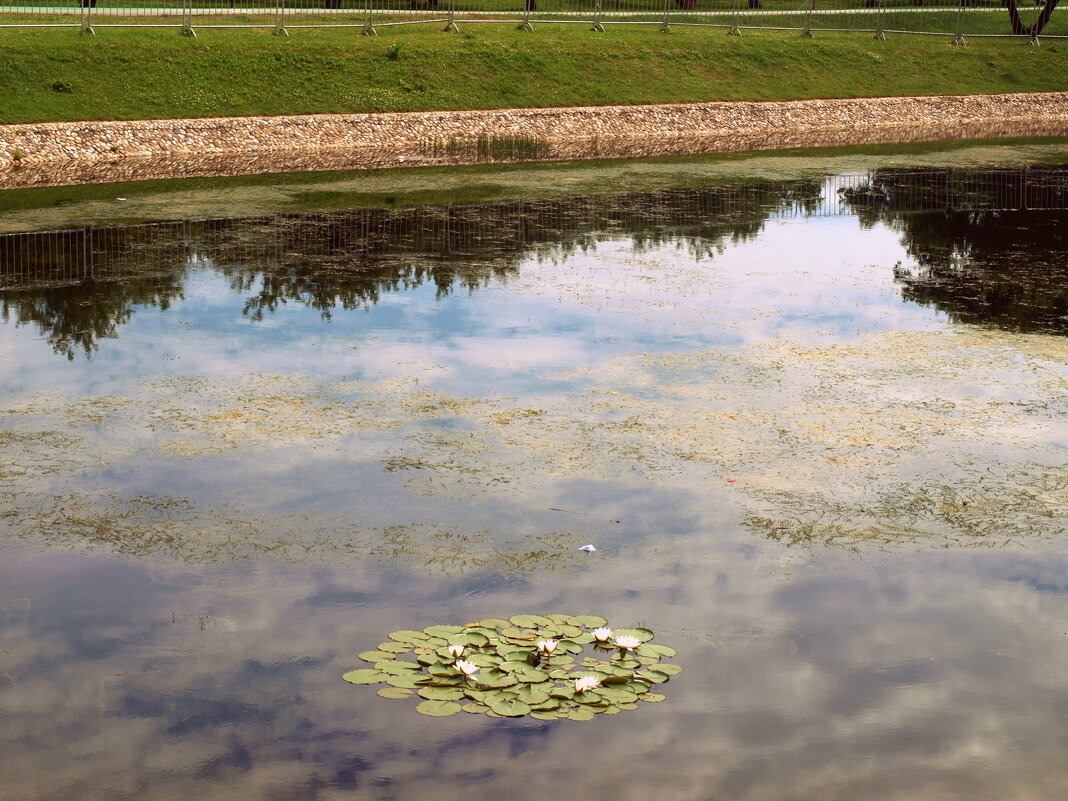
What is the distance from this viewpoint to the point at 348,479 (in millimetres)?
9945

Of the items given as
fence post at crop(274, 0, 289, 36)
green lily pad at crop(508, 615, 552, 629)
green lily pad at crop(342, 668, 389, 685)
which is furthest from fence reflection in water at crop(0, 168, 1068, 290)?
fence post at crop(274, 0, 289, 36)

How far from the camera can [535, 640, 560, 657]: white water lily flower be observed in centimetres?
724

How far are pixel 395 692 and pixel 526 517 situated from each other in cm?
252

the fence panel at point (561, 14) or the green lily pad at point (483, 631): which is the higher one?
the fence panel at point (561, 14)

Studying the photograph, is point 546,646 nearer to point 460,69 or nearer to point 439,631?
point 439,631

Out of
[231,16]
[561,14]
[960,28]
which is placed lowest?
[231,16]

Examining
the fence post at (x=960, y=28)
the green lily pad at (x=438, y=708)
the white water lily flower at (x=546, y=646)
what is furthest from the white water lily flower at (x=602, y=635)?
the fence post at (x=960, y=28)

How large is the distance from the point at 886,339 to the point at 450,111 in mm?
20211

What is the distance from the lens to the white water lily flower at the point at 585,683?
692 cm

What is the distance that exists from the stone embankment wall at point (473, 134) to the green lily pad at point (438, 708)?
65.1ft

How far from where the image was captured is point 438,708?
6824mm

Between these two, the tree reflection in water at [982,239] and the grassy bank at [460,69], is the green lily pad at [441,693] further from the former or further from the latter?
the grassy bank at [460,69]

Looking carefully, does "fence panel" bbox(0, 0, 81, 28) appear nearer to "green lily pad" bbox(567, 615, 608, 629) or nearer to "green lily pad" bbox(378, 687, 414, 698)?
"green lily pad" bbox(567, 615, 608, 629)

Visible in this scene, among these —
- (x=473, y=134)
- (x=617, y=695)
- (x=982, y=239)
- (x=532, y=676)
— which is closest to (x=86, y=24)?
(x=473, y=134)
